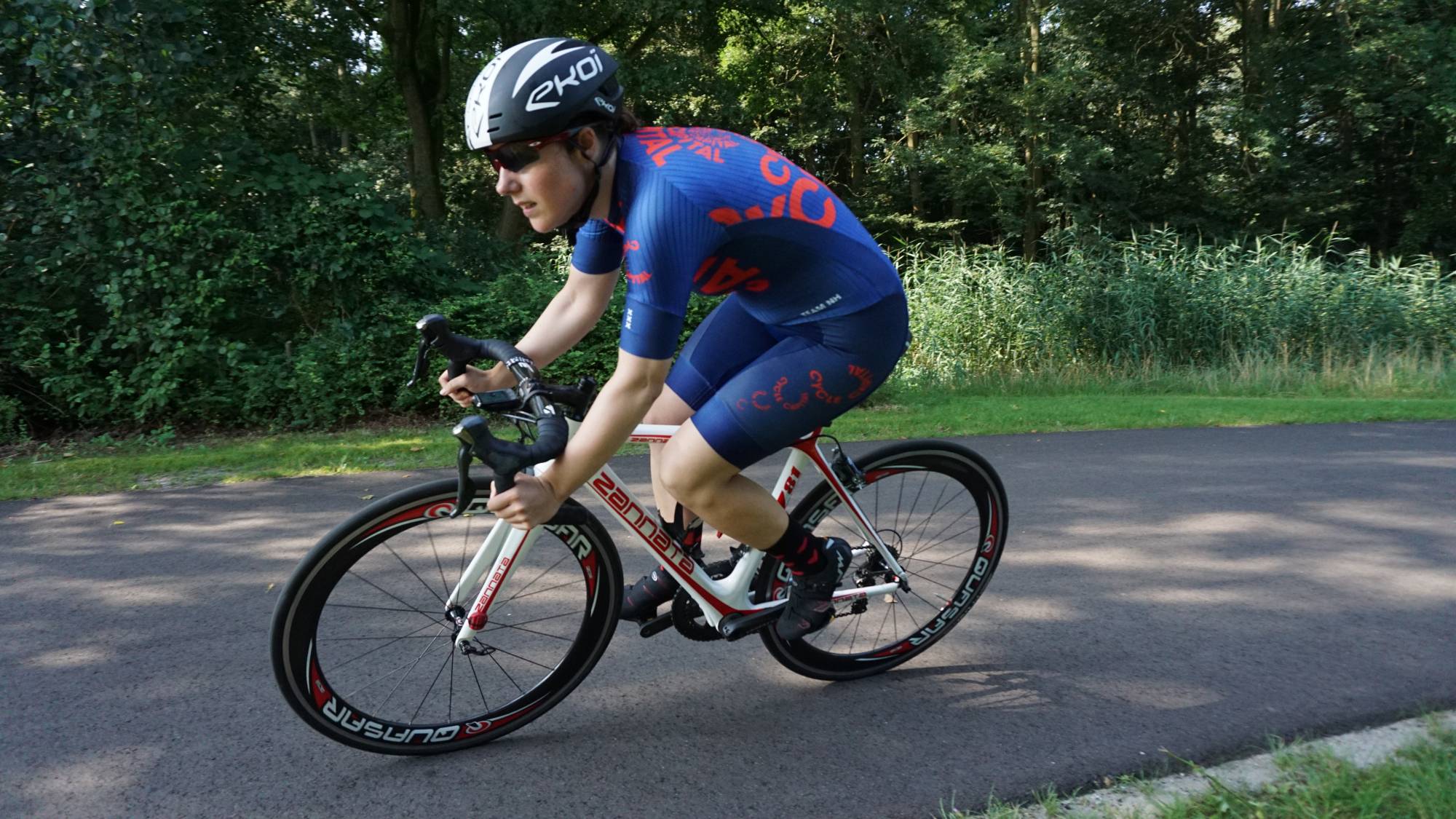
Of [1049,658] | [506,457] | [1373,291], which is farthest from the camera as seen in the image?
[1373,291]

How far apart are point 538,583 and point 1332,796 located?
2515 millimetres

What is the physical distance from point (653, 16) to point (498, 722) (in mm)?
15328

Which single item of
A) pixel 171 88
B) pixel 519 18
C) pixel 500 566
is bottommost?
pixel 500 566

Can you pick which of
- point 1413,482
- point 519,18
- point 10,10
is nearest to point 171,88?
point 10,10

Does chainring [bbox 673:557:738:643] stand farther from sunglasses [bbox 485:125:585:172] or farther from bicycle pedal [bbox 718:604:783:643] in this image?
sunglasses [bbox 485:125:585:172]

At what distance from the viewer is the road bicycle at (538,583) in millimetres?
2623

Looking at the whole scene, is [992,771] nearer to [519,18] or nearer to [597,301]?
[597,301]

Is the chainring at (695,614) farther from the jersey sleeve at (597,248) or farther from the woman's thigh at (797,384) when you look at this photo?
the jersey sleeve at (597,248)

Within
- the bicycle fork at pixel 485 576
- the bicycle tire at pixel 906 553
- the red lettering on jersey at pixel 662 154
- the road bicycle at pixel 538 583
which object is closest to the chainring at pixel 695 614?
the road bicycle at pixel 538 583

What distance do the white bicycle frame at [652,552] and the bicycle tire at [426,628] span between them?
0.24ft

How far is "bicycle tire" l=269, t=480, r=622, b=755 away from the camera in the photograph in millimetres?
2627

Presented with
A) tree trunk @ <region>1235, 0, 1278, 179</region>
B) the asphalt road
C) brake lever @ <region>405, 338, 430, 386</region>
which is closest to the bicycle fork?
the asphalt road

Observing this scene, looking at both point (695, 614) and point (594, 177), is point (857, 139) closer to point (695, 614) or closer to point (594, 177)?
point (695, 614)

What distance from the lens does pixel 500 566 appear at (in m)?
2.87
